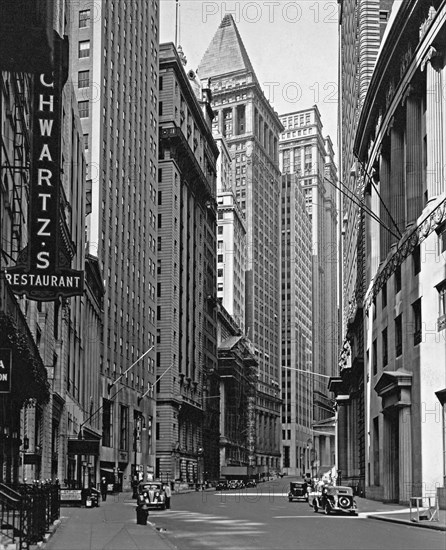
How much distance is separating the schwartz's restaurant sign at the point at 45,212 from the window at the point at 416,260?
2421cm

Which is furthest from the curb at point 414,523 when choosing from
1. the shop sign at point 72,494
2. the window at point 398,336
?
the shop sign at point 72,494

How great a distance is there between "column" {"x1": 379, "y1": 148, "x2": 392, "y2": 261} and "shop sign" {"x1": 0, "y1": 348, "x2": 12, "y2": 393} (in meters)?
48.0

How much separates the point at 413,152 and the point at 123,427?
53753mm

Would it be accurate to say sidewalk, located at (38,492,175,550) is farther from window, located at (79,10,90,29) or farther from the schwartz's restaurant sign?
window, located at (79,10,90,29)

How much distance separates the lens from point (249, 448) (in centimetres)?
19338

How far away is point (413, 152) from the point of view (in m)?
59.3

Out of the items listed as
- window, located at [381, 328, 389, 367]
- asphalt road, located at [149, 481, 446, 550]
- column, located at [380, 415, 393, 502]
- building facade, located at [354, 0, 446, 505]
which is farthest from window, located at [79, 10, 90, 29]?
asphalt road, located at [149, 481, 446, 550]

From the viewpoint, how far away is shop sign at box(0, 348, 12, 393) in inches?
882

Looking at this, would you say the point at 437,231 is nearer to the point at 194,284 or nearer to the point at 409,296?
the point at 409,296

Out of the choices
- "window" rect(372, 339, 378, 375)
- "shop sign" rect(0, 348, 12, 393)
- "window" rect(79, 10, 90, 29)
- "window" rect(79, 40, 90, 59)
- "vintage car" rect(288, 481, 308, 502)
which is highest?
"window" rect(79, 10, 90, 29)

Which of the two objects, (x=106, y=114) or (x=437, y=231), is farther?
(x=106, y=114)

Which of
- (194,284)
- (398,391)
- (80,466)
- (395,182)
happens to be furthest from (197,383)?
(398,391)

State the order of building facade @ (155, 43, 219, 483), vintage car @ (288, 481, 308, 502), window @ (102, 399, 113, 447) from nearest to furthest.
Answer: vintage car @ (288, 481, 308, 502) → window @ (102, 399, 113, 447) → building facade @ (155, 43, 219, 483)

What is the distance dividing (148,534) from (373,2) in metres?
75.8
